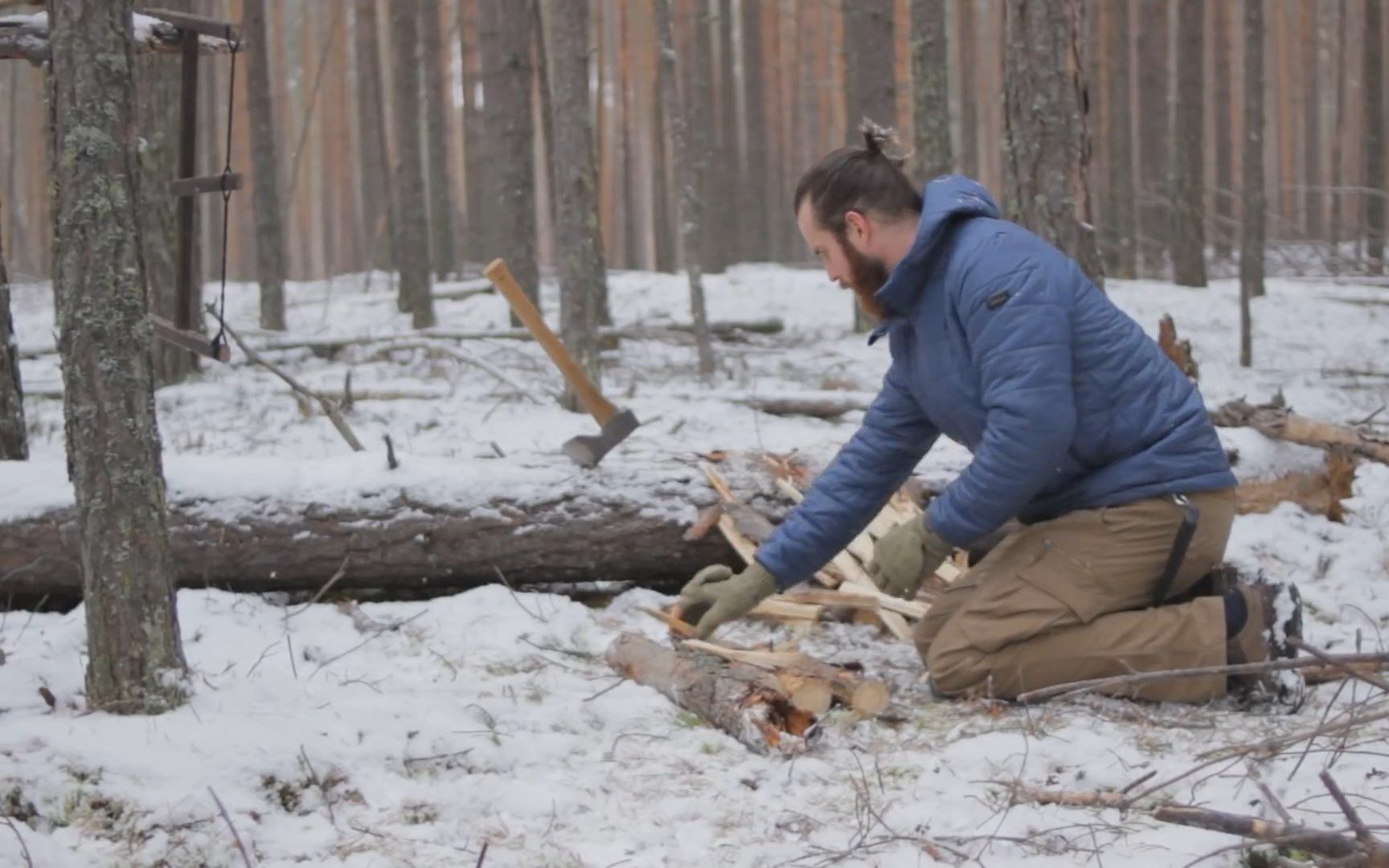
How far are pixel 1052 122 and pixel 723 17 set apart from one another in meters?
14.7

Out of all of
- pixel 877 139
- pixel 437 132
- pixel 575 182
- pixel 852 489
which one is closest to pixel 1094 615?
pixel 852 489

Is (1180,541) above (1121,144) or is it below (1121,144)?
below

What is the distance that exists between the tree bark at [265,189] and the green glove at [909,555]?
961cm

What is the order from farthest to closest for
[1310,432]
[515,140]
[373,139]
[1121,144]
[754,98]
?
[373,139] → [754,98] → [1121,144] → [515,140] → [1310,432]

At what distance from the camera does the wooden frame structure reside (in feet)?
13.8

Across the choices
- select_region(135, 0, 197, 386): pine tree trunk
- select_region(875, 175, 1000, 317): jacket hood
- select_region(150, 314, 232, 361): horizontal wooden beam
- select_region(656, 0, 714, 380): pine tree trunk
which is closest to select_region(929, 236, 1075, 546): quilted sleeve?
select_region(875, 175, 1000, 317): jacket hood

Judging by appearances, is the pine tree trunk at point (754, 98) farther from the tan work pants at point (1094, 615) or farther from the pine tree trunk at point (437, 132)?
the tan work pants at point (1094, 615)

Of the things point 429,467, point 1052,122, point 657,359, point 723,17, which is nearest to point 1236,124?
point 723,17

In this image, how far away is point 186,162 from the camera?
4.80 meters

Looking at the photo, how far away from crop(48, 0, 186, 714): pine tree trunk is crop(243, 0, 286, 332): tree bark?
30.3ft

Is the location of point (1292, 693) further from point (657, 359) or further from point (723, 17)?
point (723, 17)

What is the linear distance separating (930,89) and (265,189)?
6.18 meters

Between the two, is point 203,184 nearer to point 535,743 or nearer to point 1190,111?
point 535,743

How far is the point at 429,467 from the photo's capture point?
477 cm
